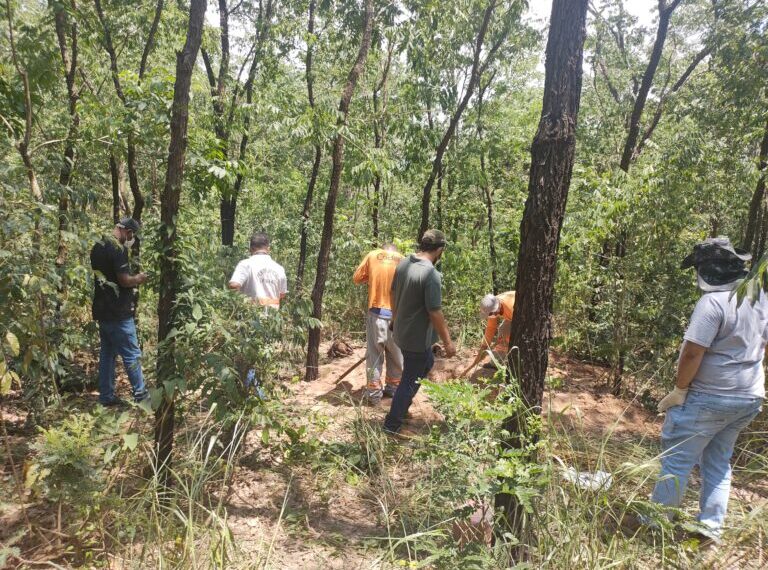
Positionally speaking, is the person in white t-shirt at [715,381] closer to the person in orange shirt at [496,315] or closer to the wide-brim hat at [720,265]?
the wide-brim hat at [720,265]

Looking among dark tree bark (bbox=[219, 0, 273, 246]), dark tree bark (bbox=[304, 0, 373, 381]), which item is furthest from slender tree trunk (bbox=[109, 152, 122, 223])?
dark tree bark (bbox=[304, 0, 373, 381])

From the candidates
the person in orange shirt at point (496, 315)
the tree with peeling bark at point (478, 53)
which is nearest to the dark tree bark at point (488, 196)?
the tree with peeling bark at point (478, 53)

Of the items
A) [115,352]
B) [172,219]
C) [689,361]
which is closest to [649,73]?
[689,361]

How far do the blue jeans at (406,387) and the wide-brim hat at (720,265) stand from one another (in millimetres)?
2074

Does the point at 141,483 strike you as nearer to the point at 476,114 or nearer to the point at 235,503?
A: the point at 235,503

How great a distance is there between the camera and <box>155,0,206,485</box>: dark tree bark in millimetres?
2766

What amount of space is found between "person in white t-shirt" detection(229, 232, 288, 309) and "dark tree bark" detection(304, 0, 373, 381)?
0.72 meters

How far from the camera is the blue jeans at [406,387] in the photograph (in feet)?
13.3

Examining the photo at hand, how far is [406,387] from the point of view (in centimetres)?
407

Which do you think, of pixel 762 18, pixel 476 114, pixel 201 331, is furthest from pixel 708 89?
pixel 201 331

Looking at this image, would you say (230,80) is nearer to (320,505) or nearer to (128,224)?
(128,224)

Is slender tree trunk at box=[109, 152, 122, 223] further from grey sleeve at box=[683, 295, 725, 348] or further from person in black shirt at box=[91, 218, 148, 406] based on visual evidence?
grey sleeve at box=[683, 295, 725, 348]

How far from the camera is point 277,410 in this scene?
11.1 ft

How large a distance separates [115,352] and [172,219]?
2510 mm
